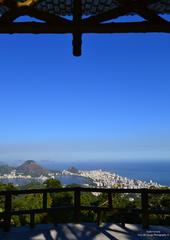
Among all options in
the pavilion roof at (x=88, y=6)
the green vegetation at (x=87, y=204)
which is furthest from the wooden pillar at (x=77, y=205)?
the pavilion roof at (x=88, y=6)

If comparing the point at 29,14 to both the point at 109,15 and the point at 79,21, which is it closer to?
the point at 79,21

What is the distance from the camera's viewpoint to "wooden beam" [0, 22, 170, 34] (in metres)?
3.82

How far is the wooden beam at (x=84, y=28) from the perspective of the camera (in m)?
3.82

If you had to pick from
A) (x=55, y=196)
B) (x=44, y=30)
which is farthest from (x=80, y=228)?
(x=55, y=196)

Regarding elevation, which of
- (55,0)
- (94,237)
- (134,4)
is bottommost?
(94,237)

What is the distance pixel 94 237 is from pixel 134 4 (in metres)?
4.06

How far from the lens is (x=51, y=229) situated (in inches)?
247

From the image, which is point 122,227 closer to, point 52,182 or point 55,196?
point 55,196

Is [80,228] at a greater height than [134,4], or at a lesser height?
lesser

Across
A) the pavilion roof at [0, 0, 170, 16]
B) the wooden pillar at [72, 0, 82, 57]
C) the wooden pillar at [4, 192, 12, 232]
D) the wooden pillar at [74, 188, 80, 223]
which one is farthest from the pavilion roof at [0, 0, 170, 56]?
the wooden pillar at [74, 188, 80, 223]

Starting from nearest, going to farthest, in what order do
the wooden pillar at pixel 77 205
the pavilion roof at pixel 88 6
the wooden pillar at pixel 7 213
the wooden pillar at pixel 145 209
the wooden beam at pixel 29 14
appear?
the wooden beam at pixel 29 14, the pavilion roof at pixel 88 6, the wooden pillar at pixel 7 213, the wooden pillar at pixel 145 209, the wooden pillar at pixel 77 205

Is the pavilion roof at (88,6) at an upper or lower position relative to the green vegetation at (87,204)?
upper

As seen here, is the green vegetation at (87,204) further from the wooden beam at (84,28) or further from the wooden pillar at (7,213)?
the wooden beam at (84,28)

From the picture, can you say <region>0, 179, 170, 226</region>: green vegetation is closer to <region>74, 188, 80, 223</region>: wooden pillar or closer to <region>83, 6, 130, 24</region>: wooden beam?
<region>74, 188, 80, 223</region>: wooden pillar
